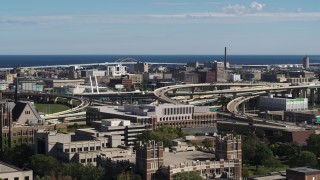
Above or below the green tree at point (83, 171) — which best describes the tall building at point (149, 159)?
above

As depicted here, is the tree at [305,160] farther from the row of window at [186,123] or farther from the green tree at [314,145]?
the row of window at [186,123]

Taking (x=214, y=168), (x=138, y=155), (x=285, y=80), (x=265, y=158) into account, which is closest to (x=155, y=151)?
(x=138, y=155)

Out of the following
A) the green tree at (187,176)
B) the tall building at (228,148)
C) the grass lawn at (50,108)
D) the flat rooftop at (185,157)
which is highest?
the tall building at (228,148)

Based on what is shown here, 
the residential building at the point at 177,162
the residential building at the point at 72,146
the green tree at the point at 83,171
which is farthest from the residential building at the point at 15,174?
the residential building at the point at 72,146

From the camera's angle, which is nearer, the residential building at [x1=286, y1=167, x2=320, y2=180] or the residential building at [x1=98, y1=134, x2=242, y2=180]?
the residential building at [x1=286, y1=167, x2=320, y2=180]

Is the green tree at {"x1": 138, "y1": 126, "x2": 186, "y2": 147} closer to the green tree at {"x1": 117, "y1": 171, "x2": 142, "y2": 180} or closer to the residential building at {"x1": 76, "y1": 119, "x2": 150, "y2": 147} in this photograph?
the residential building at {"x1": 76, "y1": 119, "x2": 150, "y2": 147}

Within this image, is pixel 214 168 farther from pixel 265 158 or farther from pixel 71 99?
pixel 71 99

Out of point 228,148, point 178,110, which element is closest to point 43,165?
point 228,148

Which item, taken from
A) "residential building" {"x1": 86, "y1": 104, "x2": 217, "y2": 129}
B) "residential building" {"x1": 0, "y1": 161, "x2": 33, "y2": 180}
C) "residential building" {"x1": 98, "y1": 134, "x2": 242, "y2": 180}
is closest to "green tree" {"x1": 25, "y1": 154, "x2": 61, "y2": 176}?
"residential building" {"x1": 0, "y1": 161, "x2": 33, "y2": 180}

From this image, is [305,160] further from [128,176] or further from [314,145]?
[128,176]
